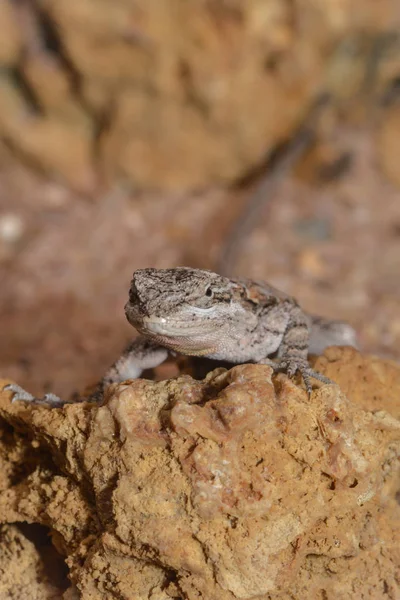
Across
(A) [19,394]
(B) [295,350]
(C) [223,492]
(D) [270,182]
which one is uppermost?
(D) [270,182]

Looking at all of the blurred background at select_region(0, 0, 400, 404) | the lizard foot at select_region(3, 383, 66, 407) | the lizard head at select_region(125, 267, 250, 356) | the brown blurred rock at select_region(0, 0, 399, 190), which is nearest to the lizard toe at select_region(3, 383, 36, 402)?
the lizard foot at select_region(3, 383, 66, 407)

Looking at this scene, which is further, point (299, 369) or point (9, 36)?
point (9, 36)

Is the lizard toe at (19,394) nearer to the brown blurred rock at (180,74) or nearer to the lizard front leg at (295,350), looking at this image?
the lizard front leg at (295,350)

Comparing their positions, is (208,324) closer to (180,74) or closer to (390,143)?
(180,74)

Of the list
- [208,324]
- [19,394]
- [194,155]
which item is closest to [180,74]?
[194,155]

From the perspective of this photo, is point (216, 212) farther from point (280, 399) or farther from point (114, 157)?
point (280, 399)

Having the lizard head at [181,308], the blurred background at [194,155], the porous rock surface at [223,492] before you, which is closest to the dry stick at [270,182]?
the blurred background at [194,155]
